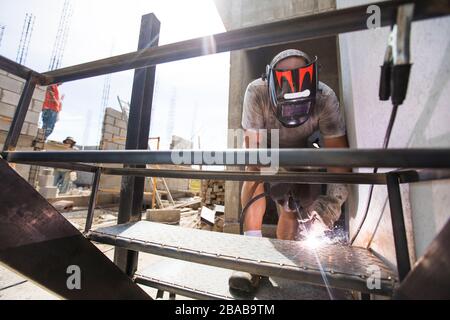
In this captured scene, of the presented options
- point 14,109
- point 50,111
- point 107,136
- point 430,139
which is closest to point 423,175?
point 430,139

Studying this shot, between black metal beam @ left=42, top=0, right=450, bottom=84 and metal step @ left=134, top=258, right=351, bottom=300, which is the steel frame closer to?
black metal beam @ left=42, top=0, right=450, bottom=84

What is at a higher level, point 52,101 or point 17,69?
point 52,101

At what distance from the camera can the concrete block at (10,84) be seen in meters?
5.27

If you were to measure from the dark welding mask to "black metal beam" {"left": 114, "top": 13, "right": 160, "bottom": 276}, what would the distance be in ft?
3.13

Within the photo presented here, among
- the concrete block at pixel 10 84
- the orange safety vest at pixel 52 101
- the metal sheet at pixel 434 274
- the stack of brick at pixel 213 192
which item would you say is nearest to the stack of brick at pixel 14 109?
the concrete block at pixel 10 84

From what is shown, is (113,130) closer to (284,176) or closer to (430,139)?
(284,176)

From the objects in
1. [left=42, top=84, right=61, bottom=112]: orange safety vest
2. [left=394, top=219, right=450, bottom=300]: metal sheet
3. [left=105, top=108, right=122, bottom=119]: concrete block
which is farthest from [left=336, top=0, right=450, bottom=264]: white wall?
[left=105, top=108, right=122, bottom=119]: concrete block

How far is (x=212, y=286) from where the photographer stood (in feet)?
3.83

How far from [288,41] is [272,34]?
5 cm

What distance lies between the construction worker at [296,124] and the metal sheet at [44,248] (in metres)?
1.22

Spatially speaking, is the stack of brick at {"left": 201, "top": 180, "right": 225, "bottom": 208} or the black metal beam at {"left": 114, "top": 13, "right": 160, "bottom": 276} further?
the stack of brick at {"left": 201, "top": 180, "right": 225, "bottom": 208}

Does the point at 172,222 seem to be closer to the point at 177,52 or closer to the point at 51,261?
the point at 51,261

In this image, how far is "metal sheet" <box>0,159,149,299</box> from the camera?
27.6 inches

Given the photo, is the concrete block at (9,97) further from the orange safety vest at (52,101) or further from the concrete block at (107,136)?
the concrete block at (107,136)
